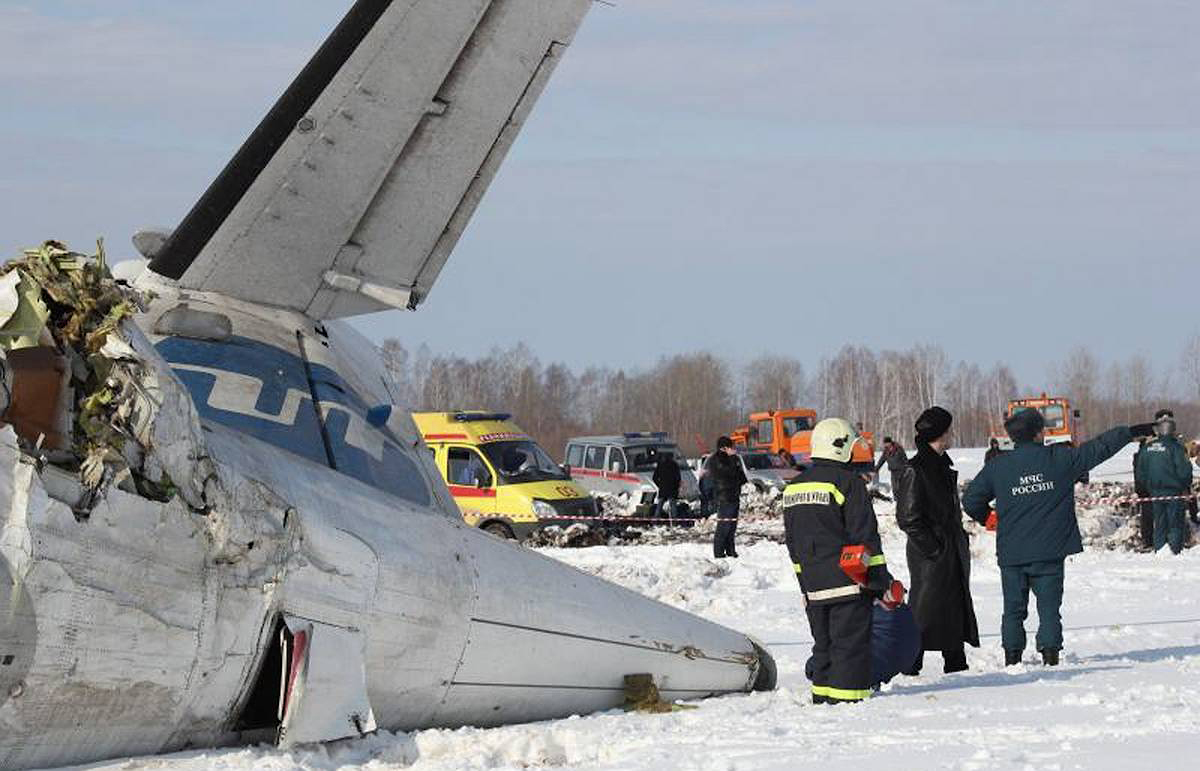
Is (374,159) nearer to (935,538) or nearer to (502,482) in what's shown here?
(935,538)

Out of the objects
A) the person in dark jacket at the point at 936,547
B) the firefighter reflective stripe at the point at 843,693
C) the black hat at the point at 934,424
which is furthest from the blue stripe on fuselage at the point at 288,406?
the black hat at the point at 934,424

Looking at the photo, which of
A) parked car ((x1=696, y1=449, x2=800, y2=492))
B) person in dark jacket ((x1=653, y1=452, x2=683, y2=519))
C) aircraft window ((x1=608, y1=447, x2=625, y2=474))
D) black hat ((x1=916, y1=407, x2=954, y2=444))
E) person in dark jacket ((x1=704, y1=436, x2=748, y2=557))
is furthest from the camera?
parked car ((x1=696, y1=449, x2=800, y2=492))

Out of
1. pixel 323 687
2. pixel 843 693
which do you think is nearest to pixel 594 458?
pixel 843 693

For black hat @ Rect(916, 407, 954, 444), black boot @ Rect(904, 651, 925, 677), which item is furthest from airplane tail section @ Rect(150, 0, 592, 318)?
black boot @ Rect(904, 651, 925, 677)

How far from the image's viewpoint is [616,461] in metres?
37.0

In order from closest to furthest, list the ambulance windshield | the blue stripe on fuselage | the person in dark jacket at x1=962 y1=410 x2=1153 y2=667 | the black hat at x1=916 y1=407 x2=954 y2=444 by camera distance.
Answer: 1. the blue stripe on fuselage
2. the black hat at x1=916 y1=407 x2=954 y2=444
3. the person in dark jacket at x1=962 y1=410 x2=1153 y2=667
4. the ambulance windshield

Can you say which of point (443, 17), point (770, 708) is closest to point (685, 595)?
point (770, 708)

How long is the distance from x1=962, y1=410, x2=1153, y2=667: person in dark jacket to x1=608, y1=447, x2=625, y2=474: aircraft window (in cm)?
2594

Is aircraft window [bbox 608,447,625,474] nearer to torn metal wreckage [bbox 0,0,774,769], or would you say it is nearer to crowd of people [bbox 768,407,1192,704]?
crowd of people [bbox 768,407,1192,704]

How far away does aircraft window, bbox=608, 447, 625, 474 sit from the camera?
36875 millimetres

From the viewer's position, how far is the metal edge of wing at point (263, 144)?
757cm

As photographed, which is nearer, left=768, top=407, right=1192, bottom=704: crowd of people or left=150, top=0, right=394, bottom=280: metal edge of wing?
left=150, top=0, right=394, bottom=280: metal edge of wing

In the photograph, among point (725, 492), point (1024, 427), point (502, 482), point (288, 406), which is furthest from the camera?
point (502, 482)

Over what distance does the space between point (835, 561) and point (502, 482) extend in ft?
62.6
